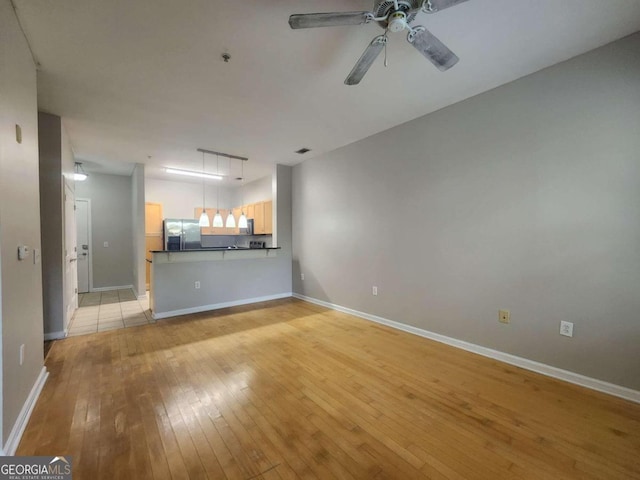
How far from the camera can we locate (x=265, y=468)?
1417 millimetres

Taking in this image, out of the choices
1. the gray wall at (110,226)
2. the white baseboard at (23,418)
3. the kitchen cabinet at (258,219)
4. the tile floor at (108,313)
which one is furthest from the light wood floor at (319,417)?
the gray wall at (110,226)

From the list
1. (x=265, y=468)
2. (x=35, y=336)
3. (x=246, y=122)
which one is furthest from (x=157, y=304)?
(x=265, y=468)

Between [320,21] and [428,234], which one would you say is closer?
[320,21]

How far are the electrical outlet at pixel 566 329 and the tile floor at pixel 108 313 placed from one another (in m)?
4.95

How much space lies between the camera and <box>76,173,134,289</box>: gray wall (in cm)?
606

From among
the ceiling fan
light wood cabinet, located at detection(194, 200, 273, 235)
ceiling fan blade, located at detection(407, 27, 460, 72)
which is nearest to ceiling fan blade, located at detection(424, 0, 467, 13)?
the ceiling fan

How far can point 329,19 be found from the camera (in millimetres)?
1495

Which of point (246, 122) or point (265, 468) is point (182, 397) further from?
point (246, 122)

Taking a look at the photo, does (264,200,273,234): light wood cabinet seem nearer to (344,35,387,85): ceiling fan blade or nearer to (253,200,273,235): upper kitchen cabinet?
(253,200,273,235): upper kitchen cabinet

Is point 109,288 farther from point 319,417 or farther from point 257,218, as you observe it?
point 319,417

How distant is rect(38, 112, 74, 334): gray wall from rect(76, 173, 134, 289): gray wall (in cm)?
340

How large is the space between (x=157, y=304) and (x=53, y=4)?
3487 millimetres

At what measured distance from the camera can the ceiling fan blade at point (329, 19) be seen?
146 centimetres

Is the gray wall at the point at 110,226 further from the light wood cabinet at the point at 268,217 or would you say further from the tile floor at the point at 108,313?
the light wood cabinet at the point at 268,217
